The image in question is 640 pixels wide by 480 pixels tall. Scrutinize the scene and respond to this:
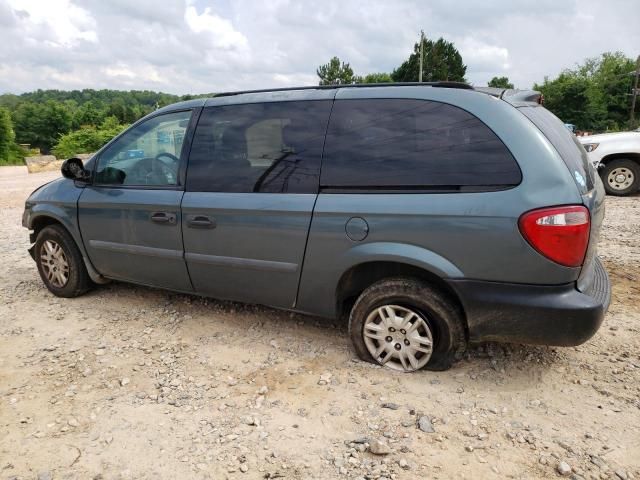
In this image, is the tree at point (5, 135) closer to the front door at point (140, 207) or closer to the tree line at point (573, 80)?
the tree line at point (573, 80)

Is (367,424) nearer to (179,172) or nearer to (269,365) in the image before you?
(269,365)

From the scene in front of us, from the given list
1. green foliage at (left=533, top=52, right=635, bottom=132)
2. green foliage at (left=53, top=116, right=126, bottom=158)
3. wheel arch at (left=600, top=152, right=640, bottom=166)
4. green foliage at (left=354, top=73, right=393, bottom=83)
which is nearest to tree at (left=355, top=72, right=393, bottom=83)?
green foliage at (left=354, top=73, right=393, bottom=83)

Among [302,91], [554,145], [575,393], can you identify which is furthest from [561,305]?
[302,91]

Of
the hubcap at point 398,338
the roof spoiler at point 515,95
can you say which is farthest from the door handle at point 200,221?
the roof spoiler at point 515,95

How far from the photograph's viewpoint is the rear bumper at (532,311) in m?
2.48

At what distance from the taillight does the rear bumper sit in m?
0.19

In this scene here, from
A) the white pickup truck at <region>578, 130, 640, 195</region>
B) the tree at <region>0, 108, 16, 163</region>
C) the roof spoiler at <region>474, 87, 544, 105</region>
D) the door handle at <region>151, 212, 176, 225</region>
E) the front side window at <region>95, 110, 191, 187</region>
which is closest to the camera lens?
the roof spoiler at <region>474, 87, 544, 105</region>

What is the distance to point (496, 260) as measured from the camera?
2521mm

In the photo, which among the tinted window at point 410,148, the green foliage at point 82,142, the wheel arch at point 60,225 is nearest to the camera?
the tinted window at point 410,148

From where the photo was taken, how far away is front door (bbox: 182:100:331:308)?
10.1ft

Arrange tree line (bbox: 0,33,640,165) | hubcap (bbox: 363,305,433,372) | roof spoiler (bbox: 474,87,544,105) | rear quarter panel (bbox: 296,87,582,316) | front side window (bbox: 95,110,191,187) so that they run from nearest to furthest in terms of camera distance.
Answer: rear quarter panel (bbox: 296,87,582,316) < roof spoiler (bbox: 474,87,544,105) < hubcap (bbox: 363,305,433,372) < front side window (bbox: 95,110,191,187) < tree line (bbox: 0,33,640,165)

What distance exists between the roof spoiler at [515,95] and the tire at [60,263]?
3.69 metres

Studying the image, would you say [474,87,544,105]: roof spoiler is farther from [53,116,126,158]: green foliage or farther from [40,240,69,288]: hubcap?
[53,116,126,158]: green foliage

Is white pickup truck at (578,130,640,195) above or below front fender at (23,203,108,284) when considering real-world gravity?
above
